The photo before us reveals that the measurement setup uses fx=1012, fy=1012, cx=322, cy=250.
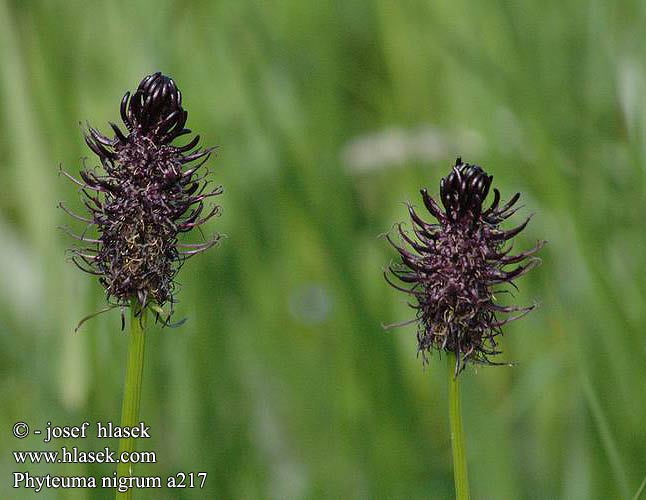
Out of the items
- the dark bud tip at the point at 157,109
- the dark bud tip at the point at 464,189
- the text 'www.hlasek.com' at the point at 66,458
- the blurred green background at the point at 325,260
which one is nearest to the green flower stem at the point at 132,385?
the dark bud tip at the point at 157,109

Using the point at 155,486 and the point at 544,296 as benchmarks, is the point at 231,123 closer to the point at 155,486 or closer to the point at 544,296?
the point at 544,296

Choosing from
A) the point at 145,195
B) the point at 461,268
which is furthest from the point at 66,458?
the point at 461,268

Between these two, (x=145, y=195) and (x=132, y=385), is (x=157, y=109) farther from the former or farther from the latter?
(x=132, y=385)

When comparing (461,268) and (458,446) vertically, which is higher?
(461,268)

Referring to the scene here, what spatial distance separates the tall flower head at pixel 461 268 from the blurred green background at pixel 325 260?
0.58 m

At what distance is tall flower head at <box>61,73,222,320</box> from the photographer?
1546mm

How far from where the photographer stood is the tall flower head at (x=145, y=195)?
5.07 feet

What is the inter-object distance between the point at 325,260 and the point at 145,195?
2.21 meters

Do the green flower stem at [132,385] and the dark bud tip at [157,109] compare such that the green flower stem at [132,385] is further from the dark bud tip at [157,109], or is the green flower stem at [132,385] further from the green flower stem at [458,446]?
the green flower stem at [458,446]

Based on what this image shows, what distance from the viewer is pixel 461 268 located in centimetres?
162

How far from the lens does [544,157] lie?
333cm

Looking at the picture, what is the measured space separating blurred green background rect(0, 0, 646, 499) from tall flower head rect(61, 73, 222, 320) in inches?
39.3

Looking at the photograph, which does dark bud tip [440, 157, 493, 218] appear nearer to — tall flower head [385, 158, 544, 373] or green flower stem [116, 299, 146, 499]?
tall flower head [385, 158, 544, 373]

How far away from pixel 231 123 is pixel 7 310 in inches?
52.1
